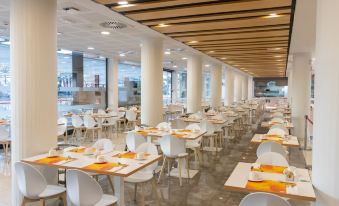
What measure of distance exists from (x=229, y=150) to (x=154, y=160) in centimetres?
446

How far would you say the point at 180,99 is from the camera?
71.6 feet

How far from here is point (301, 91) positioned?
9703 mm

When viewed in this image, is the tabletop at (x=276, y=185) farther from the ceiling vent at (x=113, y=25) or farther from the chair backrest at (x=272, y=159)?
the ceiling vent at (x=113, y=25)

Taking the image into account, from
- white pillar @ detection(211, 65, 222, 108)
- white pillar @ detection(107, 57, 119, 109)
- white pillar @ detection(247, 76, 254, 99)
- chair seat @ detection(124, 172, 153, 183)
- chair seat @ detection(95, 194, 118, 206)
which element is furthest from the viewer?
white pillar @ detection(247, 76, 254, 99)

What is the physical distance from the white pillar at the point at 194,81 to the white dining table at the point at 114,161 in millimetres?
6776

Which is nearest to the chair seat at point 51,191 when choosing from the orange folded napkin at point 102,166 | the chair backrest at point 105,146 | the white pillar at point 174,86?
the orange folded napkin at point 102,166

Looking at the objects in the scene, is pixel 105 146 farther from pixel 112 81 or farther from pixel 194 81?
pixel 112 81

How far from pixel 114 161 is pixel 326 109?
2332 millimetres

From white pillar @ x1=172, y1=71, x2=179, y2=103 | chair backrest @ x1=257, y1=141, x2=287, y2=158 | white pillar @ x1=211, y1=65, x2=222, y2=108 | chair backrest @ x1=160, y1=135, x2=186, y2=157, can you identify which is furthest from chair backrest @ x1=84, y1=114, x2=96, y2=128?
white pillar @ x1=172, y1=71, x2=179, y2=103

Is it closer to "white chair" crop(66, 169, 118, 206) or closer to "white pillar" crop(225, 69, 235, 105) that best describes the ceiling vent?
"white chair" crop(66, 169, 118, 206)

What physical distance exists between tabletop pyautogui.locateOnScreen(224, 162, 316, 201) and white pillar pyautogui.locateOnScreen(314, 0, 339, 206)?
5.0 inches

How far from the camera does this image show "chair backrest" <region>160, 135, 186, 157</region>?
194 inches

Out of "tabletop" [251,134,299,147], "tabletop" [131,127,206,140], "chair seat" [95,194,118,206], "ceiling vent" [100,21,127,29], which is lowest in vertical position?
"chair seat" [95,194,118,206]

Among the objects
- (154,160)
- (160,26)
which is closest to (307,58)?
(160,26)
